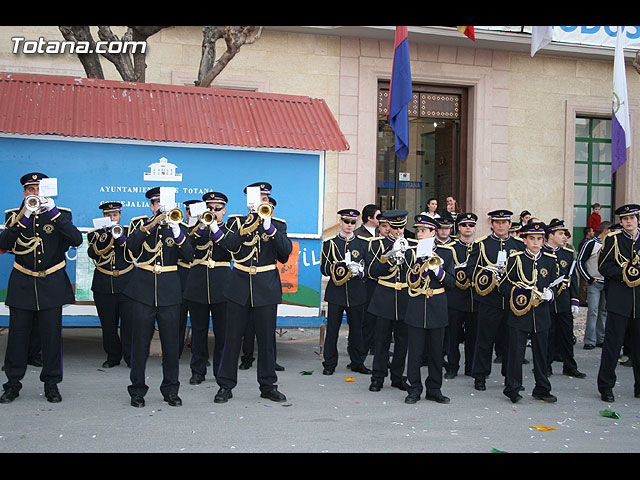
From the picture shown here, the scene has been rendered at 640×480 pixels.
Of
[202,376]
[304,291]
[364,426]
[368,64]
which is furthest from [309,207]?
[368,64]

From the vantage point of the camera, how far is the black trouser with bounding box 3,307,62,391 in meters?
7.29

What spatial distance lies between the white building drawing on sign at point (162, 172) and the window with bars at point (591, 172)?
11631 mm

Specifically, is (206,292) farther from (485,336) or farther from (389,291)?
(485,336)

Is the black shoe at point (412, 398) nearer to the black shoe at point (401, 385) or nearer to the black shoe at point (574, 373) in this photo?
the black shoe at point (401, 385)

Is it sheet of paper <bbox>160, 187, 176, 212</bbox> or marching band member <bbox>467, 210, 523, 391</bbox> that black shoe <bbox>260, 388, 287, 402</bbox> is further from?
marching band member <bbox>467, 210, 523, 391</bbox>

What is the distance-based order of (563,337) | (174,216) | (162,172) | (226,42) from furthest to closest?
(226,42) < (162,172) < (563,337) < (174,216)

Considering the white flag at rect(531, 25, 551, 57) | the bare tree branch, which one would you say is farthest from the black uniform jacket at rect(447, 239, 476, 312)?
the bare tree branch

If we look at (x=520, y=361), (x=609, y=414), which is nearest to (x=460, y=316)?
(x=520, y=361)

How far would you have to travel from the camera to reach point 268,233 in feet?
24.4

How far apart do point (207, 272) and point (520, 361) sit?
378 cm

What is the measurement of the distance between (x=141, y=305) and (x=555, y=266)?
4.50m

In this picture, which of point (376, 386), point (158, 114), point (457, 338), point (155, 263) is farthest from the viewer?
point (158, 114)

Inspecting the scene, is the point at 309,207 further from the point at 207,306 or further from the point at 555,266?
the point at 555,266

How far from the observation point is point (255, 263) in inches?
300
